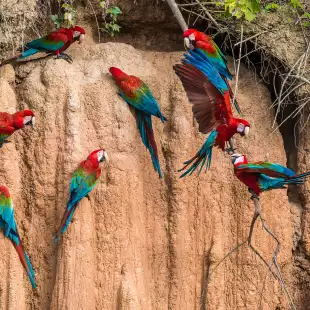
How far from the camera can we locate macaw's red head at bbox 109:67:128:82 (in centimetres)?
495

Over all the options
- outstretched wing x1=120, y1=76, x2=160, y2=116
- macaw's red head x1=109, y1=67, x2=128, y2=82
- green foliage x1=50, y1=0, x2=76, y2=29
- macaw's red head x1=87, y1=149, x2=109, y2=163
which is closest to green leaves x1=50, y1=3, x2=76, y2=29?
green foliage x1=50, y1=0, x2=76, y2=29

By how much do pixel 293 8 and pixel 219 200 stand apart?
1.30m

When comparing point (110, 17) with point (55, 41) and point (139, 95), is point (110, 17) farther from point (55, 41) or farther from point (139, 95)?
point (139, 95)

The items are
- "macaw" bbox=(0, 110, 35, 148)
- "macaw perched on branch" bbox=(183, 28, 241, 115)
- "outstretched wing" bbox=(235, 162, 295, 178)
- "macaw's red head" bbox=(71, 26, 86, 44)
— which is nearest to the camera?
"outstretched wing" bbox=(235, 162, 295, 178)

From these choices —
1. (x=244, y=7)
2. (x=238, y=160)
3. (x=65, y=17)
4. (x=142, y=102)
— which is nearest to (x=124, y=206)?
(x=142, y=102)

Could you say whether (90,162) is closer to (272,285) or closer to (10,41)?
(10,41)

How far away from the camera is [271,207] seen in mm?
5117

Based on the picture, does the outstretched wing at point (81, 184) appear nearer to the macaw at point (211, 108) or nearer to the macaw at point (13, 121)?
the macaw at point (13, 121)

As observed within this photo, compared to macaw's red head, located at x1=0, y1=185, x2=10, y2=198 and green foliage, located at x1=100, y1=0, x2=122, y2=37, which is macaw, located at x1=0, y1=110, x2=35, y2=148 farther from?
green foliage, located at x1=100, y1=0, x2=122, y2=37

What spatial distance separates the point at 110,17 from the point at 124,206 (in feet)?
4.20

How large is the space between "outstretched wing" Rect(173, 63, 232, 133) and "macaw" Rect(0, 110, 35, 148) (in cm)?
93

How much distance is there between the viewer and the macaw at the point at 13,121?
462 cm

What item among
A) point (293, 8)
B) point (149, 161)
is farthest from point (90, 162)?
point (293, 8)

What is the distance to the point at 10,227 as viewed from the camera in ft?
15.6
